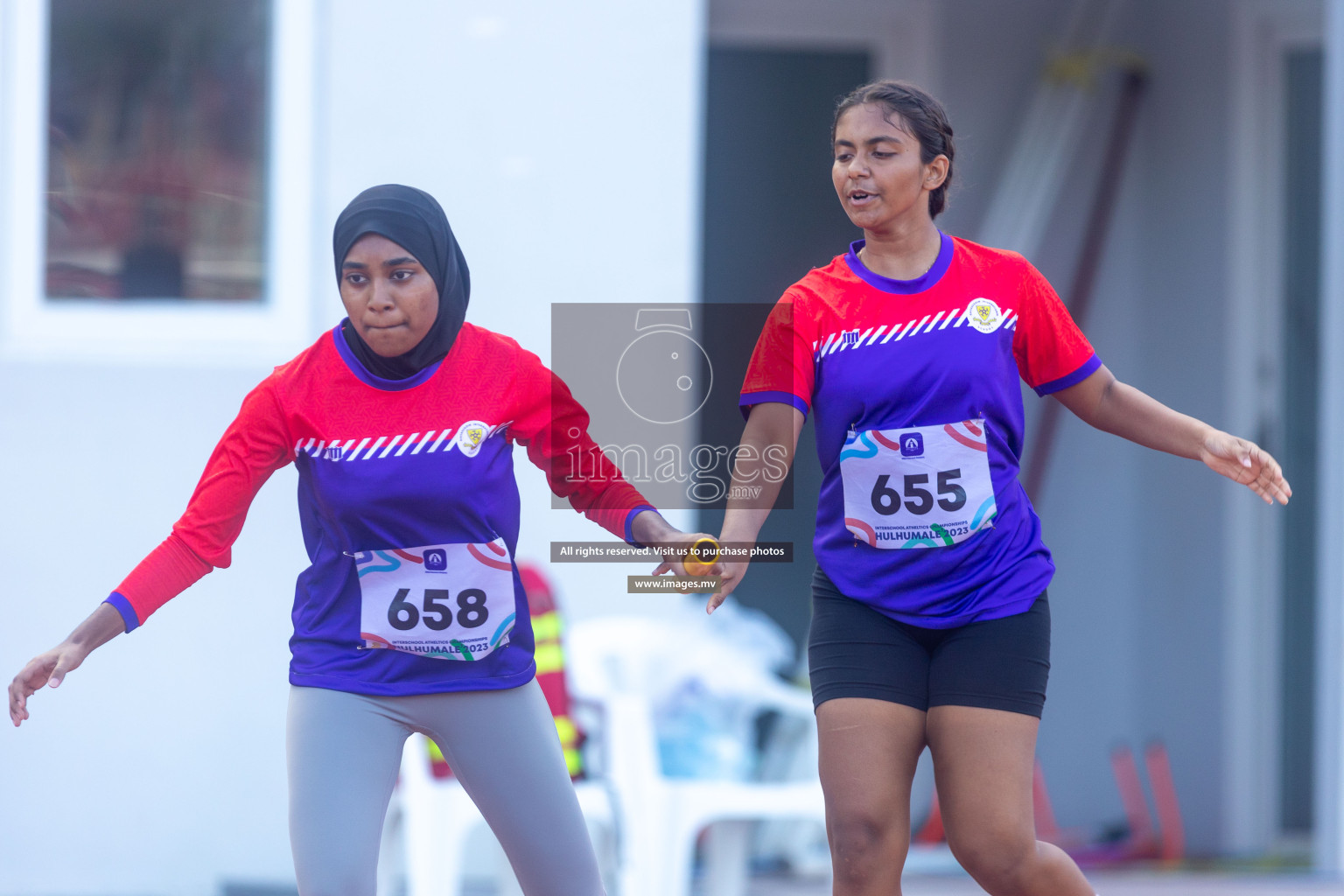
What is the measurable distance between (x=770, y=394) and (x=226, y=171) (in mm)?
2793

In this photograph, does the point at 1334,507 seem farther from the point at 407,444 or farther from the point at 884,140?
the point at 407,444

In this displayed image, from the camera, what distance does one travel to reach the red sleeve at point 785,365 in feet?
8.87

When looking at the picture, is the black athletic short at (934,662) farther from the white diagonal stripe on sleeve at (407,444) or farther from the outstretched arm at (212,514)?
the outstretched arm at (212,514)

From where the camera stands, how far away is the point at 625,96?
4.79 metres

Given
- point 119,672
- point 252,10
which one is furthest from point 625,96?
point 119,672

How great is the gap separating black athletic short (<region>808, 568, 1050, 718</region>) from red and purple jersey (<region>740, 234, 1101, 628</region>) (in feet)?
0.12

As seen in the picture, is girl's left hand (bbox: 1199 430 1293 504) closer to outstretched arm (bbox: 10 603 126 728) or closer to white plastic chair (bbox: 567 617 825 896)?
white plastic chair (bbox: 567 617 825 896)

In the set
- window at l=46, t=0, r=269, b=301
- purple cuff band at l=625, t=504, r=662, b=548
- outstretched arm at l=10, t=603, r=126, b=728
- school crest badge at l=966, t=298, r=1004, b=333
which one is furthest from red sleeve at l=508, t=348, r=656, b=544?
window at l=46, t=0, r=269, b=301

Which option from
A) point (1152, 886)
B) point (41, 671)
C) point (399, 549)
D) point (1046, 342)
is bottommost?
point (1152, 886)

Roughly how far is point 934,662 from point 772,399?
0.61m

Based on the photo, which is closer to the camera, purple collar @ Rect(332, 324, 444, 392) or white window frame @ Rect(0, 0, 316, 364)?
purple collar @ Rect(332, 324, 444, 392)

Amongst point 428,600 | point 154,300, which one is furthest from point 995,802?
point 154,300

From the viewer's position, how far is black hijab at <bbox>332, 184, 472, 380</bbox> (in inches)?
103

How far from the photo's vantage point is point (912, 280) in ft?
9.01
